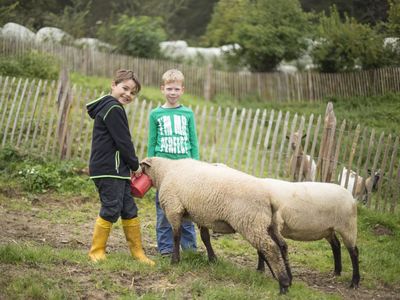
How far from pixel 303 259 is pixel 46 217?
3.67 m

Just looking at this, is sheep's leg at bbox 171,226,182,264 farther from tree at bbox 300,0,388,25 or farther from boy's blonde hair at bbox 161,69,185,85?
tree at bbox 300,0,388,25

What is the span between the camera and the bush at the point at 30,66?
14.5 metres

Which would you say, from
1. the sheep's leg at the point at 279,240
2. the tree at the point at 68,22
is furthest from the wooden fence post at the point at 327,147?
the tree at the point at 68,22

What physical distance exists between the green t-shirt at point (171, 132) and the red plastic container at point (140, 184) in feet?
1.18

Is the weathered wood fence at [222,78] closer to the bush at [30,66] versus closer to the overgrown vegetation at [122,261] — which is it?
the bush at [30,66]

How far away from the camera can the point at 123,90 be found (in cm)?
510

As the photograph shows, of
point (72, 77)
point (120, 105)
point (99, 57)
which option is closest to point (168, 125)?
point (120, 105)

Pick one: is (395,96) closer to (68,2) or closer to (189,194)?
(189,194)

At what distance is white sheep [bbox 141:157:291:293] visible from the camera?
4.41m

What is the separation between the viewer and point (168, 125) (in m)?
5.38

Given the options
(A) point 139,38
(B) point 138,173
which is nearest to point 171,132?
(B) point 138,173

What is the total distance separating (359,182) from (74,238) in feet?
16.6

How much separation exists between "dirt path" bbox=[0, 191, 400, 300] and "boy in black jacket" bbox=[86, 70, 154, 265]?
61cm

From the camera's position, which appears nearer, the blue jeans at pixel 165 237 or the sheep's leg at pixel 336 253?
the sheep's leg at pixel 336 253
